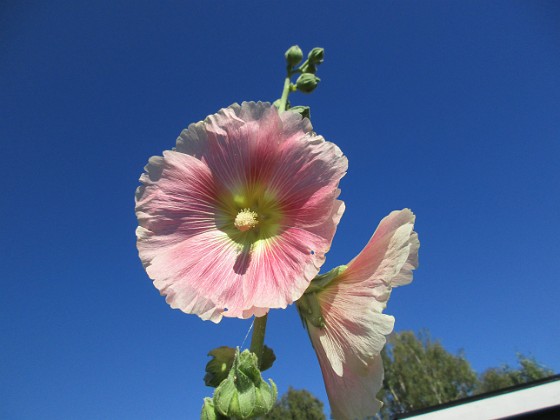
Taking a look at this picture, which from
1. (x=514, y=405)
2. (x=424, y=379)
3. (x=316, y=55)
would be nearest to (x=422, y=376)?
(x=424, y=379)

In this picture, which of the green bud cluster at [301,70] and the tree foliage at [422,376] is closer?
the green bud cluster at [301,70]

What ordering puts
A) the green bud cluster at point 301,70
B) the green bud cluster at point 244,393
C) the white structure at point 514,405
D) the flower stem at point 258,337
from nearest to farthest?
the green bud cluster at point 244,393 → the flower stem at point 258,337 → the green bud cluster at point 301,70 → the white structure at point 514,405

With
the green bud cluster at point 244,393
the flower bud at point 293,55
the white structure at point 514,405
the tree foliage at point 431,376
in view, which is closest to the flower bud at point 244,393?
the green bud cluster at point 244,393

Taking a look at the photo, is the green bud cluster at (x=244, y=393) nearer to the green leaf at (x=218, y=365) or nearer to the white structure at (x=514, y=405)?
the green leaf at (x=218, y=365)

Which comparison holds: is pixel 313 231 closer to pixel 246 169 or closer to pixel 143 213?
pixel 246 169

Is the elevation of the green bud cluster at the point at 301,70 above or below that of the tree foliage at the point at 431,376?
below

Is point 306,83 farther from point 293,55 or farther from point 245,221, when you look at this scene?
point 245,221
